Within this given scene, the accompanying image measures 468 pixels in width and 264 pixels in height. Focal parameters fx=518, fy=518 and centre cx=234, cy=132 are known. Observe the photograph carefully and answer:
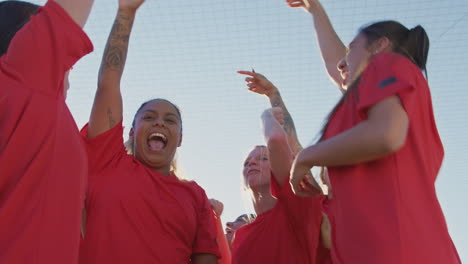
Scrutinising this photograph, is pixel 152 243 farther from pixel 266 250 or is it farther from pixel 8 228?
pixel 8 228

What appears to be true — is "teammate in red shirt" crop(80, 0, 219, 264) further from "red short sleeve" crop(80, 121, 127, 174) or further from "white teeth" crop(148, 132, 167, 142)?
"white teeth" crop(148, 132, 167, 142)

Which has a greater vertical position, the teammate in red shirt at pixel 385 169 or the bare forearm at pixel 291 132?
the bare forearm at pixel 291 132

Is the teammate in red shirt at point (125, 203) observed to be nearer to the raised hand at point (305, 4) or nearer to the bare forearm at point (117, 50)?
the bare forearm at point (117, 50)

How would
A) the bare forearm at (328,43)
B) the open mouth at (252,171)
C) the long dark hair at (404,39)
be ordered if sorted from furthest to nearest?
the open mouth at (252,171), the bare forearm at (328,43), the long dark hair at (404,39)

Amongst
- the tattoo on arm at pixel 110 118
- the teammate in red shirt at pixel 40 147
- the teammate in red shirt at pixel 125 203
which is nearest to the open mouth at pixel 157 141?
the teammate in red shirt at pixel 125 203

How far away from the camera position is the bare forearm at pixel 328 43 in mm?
2908

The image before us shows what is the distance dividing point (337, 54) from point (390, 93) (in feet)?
4.47

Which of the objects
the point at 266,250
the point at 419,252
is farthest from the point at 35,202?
the point at 266,250

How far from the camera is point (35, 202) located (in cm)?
134

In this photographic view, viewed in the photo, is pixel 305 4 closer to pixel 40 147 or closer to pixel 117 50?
pixel 117 50

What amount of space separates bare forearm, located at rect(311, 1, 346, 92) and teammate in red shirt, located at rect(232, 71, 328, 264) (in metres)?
0.37

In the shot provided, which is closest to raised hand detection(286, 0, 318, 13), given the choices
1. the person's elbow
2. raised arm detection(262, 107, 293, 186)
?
raised arm detection(262, 107, 293, 186)

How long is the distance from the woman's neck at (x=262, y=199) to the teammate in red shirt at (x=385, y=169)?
1.54 m

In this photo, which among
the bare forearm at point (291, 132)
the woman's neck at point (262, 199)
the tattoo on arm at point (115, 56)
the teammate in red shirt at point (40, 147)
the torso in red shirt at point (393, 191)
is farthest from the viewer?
the woman's neck at point (262, 199)
